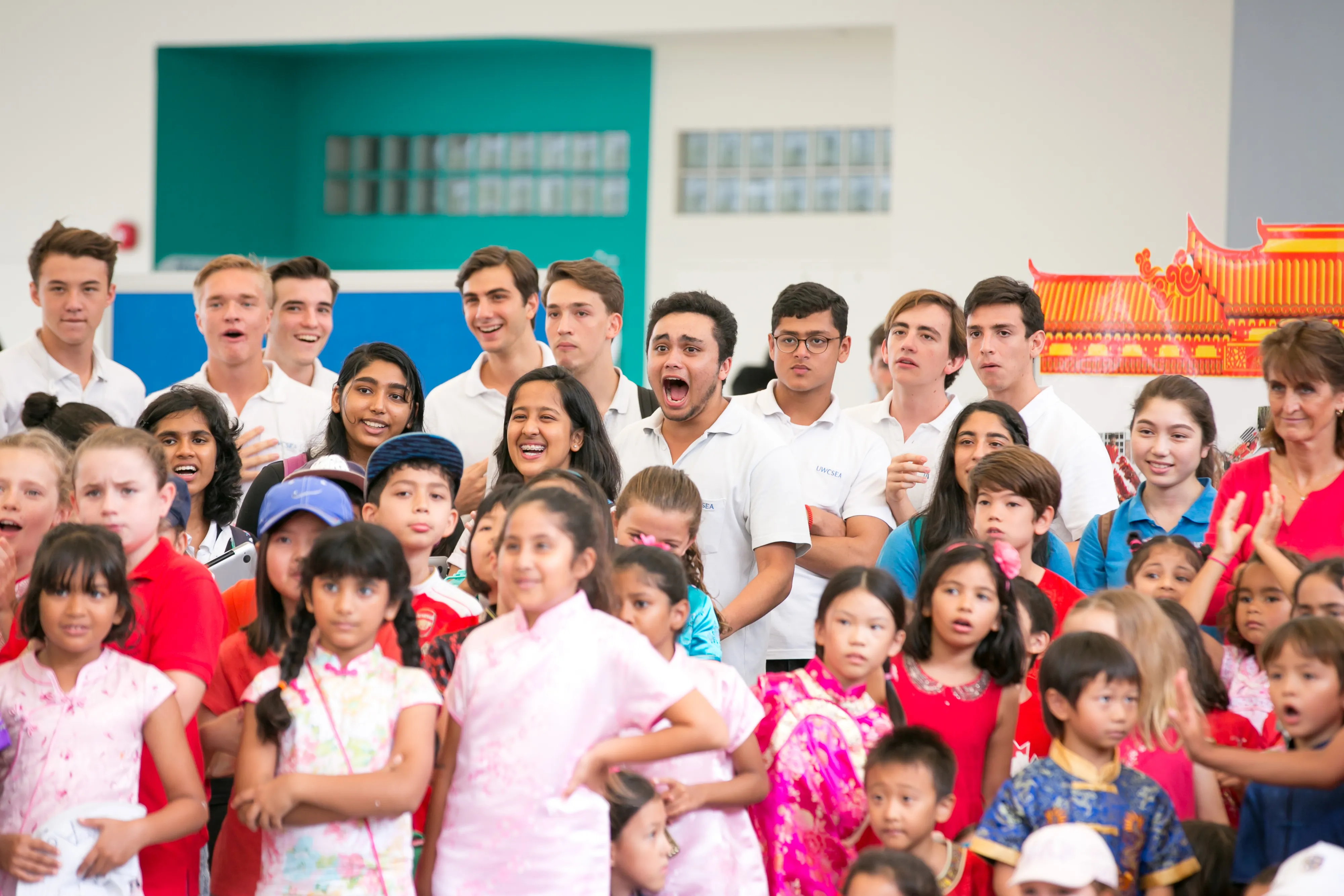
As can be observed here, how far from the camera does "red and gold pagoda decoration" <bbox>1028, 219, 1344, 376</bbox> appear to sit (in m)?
5.86

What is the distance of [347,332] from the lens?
7.98 meters

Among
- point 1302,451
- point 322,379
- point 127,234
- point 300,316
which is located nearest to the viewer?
point 1302,451

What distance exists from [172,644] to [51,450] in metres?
0.92

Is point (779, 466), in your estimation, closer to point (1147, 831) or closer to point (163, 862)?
point (1147, 831)

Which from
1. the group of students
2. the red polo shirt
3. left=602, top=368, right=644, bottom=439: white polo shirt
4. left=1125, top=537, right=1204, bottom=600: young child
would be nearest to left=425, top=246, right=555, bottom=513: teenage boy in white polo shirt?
left=602, top=368, right=644, bottom=439: white polo shirt

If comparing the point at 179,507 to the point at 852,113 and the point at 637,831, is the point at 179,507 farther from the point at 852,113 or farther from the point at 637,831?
the point at 852,113

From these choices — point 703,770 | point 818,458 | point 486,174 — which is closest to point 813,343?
point 818,458

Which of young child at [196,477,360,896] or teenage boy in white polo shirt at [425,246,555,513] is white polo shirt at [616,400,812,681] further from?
young child at [196,477,360,896]

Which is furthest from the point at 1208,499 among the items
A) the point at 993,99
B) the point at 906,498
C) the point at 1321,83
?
the point at 993,99

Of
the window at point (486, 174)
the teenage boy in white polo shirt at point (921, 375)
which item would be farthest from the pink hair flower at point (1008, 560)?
the window at point (486, 174)

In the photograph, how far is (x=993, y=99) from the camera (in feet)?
33.7

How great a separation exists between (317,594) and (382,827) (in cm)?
47

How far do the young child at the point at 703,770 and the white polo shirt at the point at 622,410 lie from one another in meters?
1.69

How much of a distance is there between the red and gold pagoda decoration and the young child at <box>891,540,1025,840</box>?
3040 millimetres
